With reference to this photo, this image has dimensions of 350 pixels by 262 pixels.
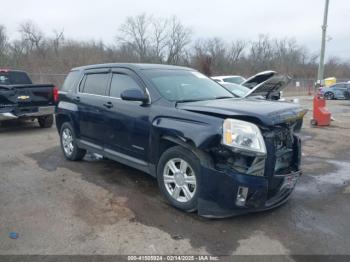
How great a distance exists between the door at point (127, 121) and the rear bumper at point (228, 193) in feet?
3.85

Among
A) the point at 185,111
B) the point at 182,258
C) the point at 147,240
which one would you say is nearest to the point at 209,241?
the point at 182,258

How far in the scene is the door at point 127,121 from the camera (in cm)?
462

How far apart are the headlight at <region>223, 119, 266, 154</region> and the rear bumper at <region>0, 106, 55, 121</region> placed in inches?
303

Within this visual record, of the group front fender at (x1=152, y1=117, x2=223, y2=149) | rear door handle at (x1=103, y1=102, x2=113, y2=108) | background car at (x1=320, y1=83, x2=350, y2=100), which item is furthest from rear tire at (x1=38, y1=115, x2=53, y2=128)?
background car at (x1=320, y1=83, x2=350, y2=100)

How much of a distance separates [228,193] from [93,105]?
9.62 feet

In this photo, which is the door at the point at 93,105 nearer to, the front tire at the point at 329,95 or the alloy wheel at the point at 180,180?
the alloy wheel at the point at 180,180

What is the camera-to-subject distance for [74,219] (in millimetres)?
4035

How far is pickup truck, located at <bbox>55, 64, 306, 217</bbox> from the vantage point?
12.1ft

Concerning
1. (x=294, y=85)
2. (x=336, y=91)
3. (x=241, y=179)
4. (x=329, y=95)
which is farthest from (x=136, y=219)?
(x=294, y=85)

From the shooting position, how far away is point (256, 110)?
3.82 m

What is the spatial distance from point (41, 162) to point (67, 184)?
164 centimetres

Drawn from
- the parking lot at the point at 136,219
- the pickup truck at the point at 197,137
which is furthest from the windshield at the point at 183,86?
the parking lot at the point at 136,219

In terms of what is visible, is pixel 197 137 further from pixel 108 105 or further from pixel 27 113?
pixel 27 113

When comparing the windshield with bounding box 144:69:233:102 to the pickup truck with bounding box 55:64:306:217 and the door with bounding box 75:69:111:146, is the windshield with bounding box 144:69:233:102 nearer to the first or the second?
Answer: the pickup truck with bounding box 55:64:306:217
